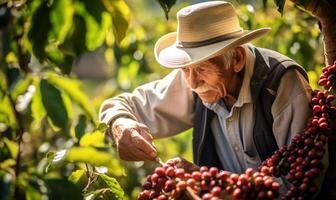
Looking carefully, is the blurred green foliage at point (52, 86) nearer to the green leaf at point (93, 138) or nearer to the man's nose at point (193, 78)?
the green leaf at point (93, 138)

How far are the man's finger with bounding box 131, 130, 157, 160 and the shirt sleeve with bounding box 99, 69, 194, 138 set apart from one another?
0.23 meters

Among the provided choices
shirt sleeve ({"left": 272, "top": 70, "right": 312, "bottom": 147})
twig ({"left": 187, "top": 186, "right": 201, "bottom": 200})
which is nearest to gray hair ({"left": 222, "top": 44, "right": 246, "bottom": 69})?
shirt sleeve ({"left": 272, "top": 70, "right": 312, "bottom": 147})

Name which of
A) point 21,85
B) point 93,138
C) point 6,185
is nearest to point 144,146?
point 93,138

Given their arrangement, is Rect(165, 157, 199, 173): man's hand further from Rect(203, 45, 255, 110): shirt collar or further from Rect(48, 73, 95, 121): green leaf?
Rect(48, 73, 95, 121): green leaf

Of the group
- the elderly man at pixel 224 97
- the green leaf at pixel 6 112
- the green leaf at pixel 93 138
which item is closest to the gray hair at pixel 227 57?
the elderly man at pixel 224 97

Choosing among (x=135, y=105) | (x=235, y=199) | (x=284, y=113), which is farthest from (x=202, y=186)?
(x=135, y=105)

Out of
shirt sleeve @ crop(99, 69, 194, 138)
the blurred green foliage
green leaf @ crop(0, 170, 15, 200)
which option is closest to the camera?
green leaf @ crop(0, 170, 15, 200)

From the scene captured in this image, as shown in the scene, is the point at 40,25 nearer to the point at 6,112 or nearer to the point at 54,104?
the point at 54,104

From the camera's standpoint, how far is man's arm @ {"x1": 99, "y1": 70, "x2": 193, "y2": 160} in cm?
261

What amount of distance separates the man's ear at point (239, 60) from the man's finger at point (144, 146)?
0.44m

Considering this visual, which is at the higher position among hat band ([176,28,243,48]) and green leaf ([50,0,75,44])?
green leaf ([50,0,75,44])

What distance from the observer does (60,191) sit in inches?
59.6

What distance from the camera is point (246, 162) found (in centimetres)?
249

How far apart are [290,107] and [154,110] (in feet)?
2.17
